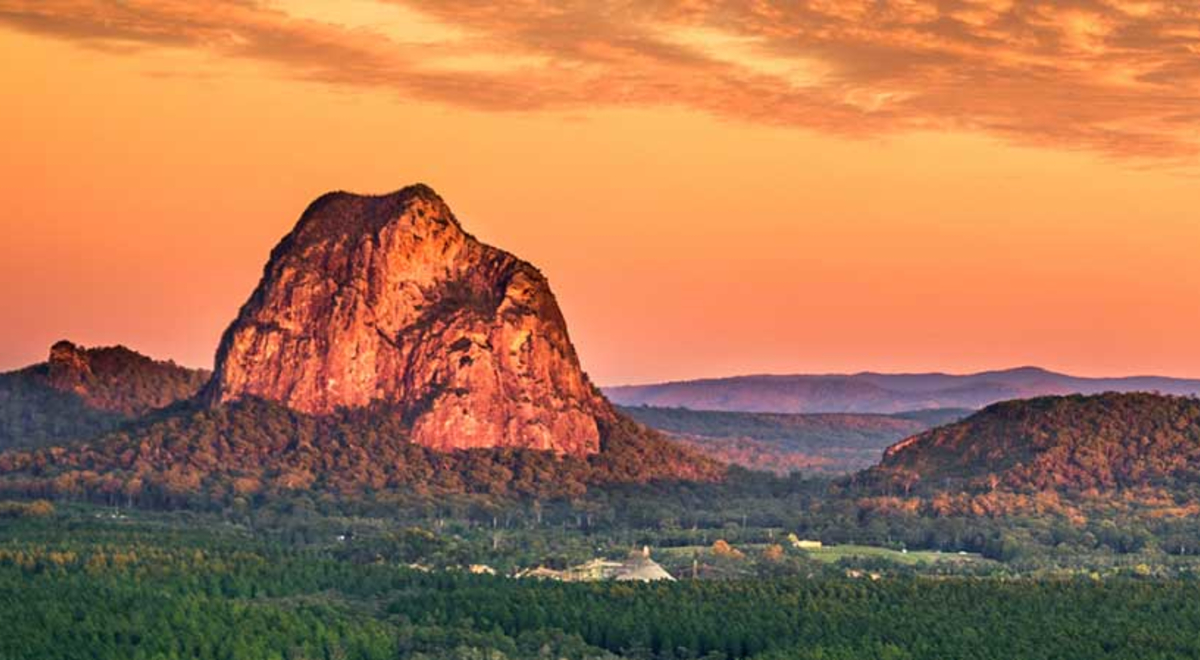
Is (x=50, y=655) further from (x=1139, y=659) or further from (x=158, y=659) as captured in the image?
(x=1139, y=659)

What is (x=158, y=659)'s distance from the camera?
197125mm

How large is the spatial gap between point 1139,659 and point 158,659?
7821 centimetres

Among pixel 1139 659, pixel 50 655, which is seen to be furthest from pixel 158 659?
pixel 1139 659

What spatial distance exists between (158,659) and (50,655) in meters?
9.49

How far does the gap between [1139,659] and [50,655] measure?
286ft

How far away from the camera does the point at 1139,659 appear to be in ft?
655

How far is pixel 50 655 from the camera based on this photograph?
199750 millimetres
